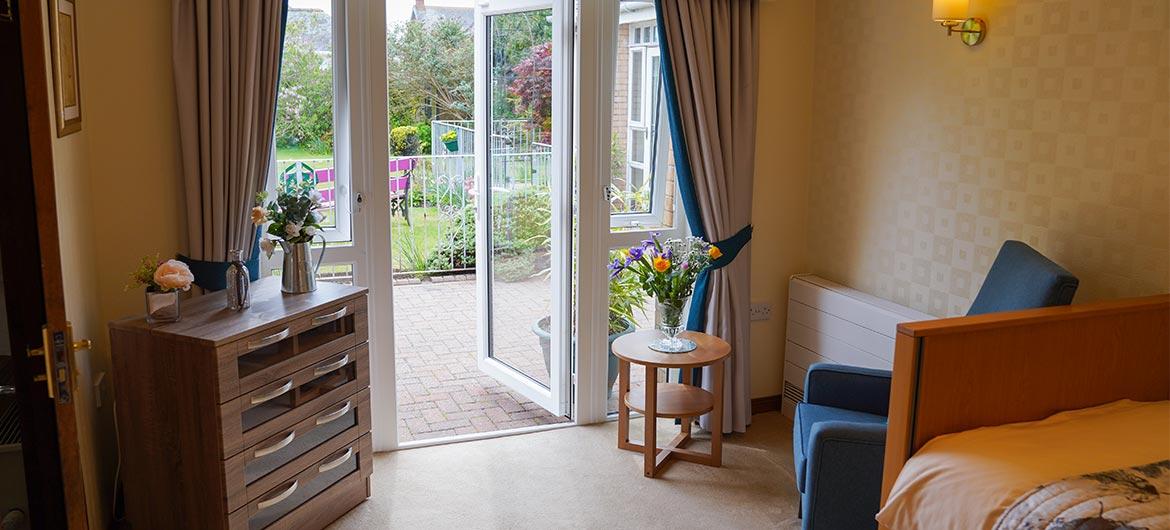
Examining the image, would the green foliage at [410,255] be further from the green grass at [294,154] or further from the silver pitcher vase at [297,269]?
the silver pitcher vase at [297,269]

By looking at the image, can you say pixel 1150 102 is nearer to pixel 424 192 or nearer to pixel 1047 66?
pixel 1047 66

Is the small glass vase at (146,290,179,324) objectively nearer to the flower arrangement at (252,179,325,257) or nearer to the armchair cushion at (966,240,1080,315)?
the flower arrangement at (252,179,325,257)

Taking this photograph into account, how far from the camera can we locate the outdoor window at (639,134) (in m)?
4.21

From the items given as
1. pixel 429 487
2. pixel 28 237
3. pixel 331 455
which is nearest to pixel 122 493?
pixel 331 455

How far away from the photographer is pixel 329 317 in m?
3.32

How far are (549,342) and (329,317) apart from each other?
4.82ft

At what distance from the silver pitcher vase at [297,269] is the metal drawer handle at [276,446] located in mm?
514

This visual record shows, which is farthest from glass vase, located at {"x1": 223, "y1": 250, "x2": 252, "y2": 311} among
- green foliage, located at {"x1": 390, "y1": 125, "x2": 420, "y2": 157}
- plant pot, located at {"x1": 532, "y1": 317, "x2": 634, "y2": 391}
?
green foliage, located at {"x1": 390, "y1": 125, "x2": 420, "y2": 157}

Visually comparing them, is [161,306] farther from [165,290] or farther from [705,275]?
[705,275]

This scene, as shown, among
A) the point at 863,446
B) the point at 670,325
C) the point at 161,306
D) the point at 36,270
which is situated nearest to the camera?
the point at 36,270

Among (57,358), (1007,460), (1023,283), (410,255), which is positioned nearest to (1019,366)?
(1007,460)

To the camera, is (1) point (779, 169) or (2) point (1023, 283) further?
(1) point (779, 169)

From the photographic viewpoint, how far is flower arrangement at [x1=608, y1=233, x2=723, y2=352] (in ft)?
12.6

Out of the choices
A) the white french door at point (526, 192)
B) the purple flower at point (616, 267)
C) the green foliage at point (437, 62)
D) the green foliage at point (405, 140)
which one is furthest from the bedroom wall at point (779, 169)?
the green foliage at point (405, 140)
